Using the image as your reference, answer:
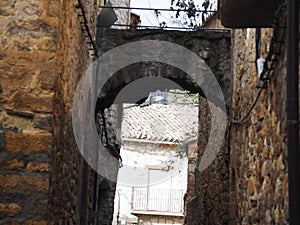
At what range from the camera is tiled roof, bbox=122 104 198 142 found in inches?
858

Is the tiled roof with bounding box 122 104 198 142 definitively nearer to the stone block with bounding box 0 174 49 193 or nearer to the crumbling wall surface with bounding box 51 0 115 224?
the crumbling wall surface with bounding box 51 0 115 224

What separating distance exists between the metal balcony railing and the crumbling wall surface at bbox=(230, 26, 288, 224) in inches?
577

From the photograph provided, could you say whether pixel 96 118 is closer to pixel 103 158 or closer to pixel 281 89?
pixel 103 158

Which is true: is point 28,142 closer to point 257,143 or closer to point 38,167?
point 38,167

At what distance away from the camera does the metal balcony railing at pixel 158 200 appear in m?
22.3

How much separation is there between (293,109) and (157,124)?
60.6ft

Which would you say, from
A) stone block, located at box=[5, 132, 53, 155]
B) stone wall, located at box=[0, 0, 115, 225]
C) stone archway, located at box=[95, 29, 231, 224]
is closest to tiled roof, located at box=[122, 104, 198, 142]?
stone archway, located at box=[95, 29, 231, 224]

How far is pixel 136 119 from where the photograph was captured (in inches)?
872

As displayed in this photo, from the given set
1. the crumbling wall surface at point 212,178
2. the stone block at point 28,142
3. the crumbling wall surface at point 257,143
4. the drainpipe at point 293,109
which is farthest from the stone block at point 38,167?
the crumbling wall surface at point 212,178

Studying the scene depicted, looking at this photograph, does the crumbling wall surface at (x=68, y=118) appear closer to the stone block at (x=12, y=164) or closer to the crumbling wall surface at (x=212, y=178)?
the stone block at (x=12, y=164)

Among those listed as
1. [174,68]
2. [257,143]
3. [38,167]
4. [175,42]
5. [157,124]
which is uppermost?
[157,124]

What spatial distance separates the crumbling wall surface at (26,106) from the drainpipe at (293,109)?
2112 millimetres

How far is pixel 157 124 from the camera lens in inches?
882

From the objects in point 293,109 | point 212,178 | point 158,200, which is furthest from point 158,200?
point 293,109
